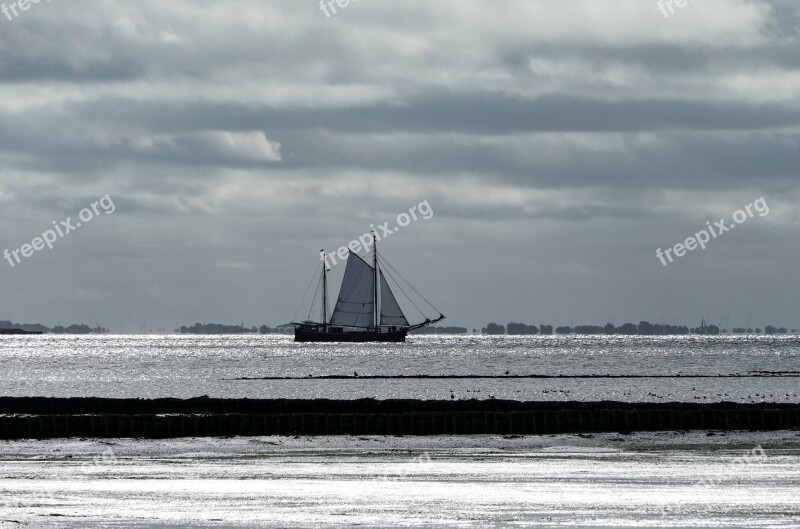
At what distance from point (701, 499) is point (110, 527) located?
47.4 ft

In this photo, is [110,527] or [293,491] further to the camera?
[293,491]

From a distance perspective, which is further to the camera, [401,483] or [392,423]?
Answer: [392,423]

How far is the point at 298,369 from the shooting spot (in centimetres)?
17300

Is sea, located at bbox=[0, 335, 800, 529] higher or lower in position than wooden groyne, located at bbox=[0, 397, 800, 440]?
lower

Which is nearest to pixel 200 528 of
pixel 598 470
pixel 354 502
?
pixel 354 502

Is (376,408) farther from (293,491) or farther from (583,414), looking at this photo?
(293,491)

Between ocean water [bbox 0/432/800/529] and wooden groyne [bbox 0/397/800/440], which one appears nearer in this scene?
ocean water [bbox 0/432/800/529]

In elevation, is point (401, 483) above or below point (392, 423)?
below

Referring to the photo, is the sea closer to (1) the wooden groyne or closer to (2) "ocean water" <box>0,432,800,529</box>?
(2) "ocean water" <box>0,432,800,529</box>

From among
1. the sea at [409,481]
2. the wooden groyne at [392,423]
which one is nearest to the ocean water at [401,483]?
the sea at [409,481]

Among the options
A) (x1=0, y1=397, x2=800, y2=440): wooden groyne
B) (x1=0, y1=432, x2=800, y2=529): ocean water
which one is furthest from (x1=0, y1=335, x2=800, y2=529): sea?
(x1=0, y1=397, x2=800, y2=440): wooden groyne

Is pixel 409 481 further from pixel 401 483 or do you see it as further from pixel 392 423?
pixel 392 423

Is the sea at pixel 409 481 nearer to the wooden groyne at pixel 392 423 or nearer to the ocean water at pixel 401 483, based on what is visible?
the ocean water at pixel 401 483

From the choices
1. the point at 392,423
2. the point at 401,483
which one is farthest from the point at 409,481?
the point at 392,423
